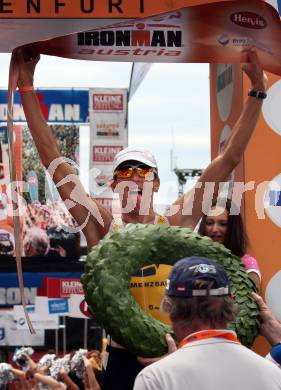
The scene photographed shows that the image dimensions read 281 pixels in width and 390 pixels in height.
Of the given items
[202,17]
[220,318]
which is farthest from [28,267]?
[220,318]

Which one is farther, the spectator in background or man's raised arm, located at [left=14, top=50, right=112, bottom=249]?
the spectator in background

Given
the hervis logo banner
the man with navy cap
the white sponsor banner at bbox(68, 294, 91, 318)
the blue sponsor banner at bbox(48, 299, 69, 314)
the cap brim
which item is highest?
the hervis logo banner

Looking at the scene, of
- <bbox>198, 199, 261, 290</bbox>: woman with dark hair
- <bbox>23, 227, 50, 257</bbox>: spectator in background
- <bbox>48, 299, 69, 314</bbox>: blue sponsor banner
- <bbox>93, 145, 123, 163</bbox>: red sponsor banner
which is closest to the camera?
<bbox>198, 199, 261, 290</bbox>: woman with dark hair

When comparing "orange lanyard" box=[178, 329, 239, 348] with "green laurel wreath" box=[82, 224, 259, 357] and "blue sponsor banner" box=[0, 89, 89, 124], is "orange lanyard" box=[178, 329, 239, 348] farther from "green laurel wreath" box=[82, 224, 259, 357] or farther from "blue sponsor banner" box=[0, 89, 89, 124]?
"blue sponsor banner" box=[0, 89, 89, 124]

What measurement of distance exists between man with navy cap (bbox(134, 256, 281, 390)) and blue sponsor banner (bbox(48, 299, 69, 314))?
1467 cm

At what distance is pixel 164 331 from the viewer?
3.49 m

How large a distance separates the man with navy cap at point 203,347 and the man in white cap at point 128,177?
3.88ft

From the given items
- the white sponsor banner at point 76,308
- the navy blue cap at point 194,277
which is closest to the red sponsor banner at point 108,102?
the white sponsor banner at point 76,308

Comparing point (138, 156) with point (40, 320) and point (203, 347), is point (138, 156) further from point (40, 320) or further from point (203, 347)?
point (40, 320)

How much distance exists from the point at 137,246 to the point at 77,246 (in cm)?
2101

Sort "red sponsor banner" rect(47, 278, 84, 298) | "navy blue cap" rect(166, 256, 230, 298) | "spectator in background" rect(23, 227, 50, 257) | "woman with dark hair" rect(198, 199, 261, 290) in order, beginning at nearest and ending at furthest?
1. "navy blue cap" rect(166, 256, 230, 298)
2. "woman with dark hair" rect(198, 199, 261, 290)
3. "red sponsor banner" rect(47, 278, 84, 298)
4. "spectator in background" rect(23, 227, 50, 257)

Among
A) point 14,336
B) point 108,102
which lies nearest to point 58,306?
point 14,336

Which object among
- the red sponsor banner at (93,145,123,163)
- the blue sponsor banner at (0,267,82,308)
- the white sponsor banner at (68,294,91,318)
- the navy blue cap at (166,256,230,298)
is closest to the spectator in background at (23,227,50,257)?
the blue sponsor banner at (0,267,82,308)

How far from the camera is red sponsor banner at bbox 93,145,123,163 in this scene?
2027cm
